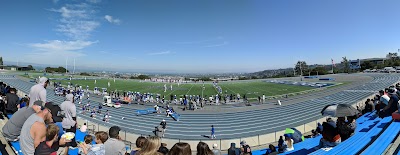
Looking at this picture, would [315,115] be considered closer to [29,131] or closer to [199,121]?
[199,121]

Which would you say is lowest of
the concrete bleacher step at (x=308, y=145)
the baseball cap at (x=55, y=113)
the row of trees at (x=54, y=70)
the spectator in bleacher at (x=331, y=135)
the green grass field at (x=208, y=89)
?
the green grass field at (x=208, y=89)

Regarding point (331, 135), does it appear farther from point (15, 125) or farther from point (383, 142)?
point (15, 125)

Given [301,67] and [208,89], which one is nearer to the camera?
[208,89]

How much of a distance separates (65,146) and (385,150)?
6.29 m

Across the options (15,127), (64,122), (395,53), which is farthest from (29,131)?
(395,53)

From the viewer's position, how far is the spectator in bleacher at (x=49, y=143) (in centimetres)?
368

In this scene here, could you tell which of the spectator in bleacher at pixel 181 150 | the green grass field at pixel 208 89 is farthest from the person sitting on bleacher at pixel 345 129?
the green grass field at pixel 208 89

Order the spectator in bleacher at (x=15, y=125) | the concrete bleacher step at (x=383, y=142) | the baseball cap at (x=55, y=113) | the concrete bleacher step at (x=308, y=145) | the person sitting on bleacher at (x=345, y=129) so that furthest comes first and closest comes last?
the concrete bleacher step at (x=308, y=145), the baseball cap at (x=55, y=113), the person sitting on bleacher at (x=345, y=129), the spectator in bleacher at (x=15, y=125), the concrete bleacher step at (x=383, y=142)

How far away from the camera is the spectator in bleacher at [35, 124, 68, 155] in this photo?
368 cm

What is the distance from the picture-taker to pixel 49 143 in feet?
12.9

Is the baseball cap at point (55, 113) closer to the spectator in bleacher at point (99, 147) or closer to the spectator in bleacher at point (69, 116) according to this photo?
the spectator in bleacher at point (69, 116)

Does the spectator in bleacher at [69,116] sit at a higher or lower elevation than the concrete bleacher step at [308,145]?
higher

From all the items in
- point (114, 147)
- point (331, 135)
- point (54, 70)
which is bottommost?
point (331, 135)

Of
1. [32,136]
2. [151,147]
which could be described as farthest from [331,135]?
[32,136]
